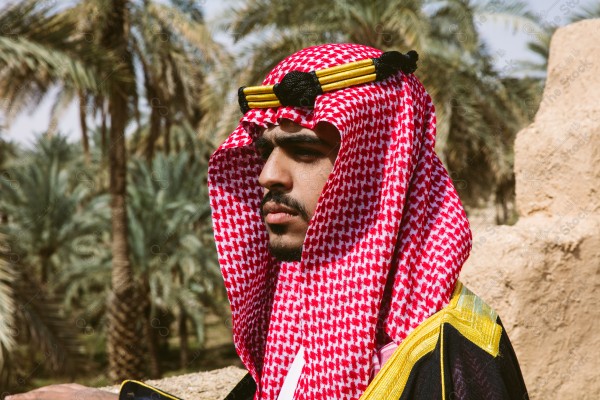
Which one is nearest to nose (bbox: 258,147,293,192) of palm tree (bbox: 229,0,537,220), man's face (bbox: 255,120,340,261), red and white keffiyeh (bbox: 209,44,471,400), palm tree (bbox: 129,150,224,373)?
man's face (bbox: 255,120,340,261)

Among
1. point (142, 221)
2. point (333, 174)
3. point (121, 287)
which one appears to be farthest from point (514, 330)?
point (142, 221)

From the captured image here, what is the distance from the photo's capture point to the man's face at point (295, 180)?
1.81 metres

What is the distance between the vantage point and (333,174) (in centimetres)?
172

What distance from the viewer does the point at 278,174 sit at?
181 cm

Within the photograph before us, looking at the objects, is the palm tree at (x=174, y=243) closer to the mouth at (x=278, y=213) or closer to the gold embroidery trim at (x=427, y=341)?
the mouth at (x=278, y=213)

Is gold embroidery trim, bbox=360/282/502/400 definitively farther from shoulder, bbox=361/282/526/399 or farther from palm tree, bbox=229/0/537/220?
palm tree, bbox=229/0/537/220

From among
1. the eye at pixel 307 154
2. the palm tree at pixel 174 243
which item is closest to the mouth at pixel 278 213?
the eye at pixel 307 154

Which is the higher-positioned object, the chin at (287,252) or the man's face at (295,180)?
the man's face at (295,180)

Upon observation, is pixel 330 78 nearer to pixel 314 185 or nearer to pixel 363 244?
pixel 314 185

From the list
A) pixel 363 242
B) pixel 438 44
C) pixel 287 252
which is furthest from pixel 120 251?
pixel 363 242

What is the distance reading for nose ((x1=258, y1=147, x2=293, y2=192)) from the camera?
1.81 meters

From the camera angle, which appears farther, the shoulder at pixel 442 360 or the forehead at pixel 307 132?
the forehead at pixel 307 132

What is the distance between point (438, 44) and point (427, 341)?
11.7m

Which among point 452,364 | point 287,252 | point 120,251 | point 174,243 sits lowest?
point 174,243
